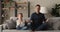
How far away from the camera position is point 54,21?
431 cm

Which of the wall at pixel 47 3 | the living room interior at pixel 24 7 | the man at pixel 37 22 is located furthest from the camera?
the wall at pixel 47 3

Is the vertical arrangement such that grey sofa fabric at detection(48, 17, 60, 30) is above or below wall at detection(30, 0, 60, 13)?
below

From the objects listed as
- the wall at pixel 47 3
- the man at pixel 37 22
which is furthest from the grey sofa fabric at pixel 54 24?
the wall at pixel 47 3

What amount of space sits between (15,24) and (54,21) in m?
1.14

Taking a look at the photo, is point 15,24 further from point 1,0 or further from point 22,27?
point 1,0

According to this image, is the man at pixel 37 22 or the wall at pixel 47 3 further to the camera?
the wall at pixel 47 3

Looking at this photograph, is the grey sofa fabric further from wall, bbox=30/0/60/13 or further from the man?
wall, bbox=30/0/60/13

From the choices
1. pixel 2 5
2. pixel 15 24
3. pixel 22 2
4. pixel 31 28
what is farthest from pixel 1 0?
pixel 31 28

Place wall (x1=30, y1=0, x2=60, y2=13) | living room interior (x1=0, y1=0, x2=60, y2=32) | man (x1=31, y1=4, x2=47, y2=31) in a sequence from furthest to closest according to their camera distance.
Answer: wall (x1=30, y1=0, x2=60, y2=13) → living room interior (x1=0, y1=0, x2=60, y2=32) → man (x1=31, y1=4, x2=47, y2=31)

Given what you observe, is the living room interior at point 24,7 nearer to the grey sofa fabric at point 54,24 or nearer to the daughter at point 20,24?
the grey sofa fabric at point 54,24

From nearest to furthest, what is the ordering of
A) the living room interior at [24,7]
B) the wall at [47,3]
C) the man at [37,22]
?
the man at [37,22], the living room interior at [24,7], the wall at [47,3]

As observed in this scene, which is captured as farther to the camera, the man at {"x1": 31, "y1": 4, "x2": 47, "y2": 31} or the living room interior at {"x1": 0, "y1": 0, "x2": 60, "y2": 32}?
the living room interior at {"x1": 0, "y1": 0, "x2": 60, "y2": 32}

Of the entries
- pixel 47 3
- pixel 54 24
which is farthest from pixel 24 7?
pixel 54 24

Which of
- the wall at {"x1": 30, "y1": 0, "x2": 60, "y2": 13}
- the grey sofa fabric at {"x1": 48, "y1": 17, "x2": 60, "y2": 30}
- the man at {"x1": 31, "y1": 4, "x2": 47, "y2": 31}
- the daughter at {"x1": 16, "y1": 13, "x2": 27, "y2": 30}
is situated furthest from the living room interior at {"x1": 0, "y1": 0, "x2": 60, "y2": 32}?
the daughter at {"x1": 16, "y1": 13, "x2": 27, "y2": 30}
